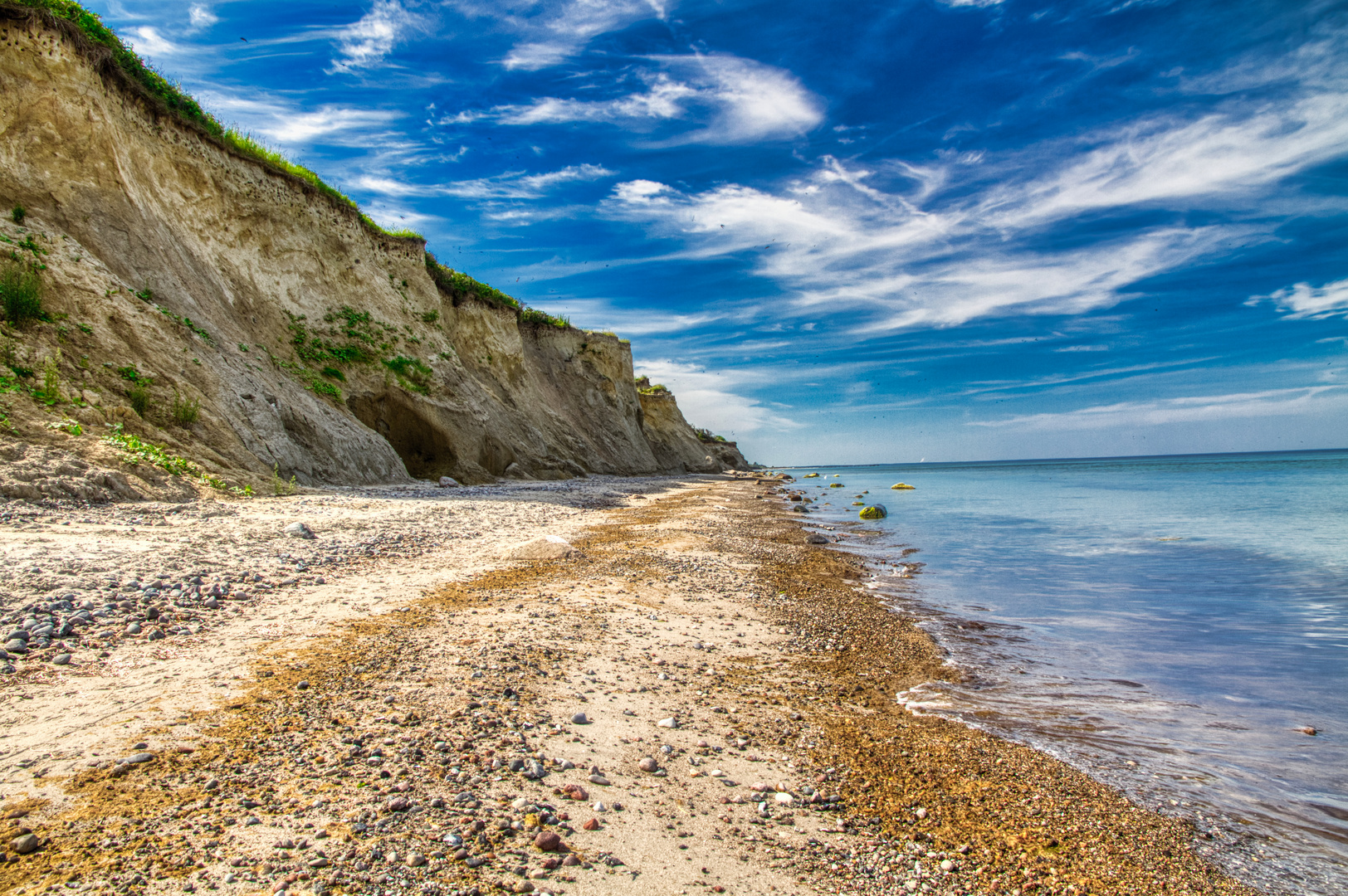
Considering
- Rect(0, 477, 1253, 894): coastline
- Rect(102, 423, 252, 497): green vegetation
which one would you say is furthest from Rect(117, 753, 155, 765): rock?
Rect(102, 423, 252, 497): green vegetation

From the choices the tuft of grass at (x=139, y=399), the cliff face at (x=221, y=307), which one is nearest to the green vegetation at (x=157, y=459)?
the cliff face at (x=221, y=307)

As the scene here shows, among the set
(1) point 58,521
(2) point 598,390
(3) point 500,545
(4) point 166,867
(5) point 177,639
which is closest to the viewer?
(4) point 166,867

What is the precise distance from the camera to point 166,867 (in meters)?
2.33

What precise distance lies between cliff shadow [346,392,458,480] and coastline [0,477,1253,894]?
17.7m

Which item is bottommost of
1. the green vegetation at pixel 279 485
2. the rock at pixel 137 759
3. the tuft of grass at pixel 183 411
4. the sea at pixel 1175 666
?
the sea at pixel 1175 666

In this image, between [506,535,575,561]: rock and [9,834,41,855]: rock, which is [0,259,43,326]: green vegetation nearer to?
[506,535,575,561]: rock

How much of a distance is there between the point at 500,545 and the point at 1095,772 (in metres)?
8.35

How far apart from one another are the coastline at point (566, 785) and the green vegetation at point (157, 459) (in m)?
6.90

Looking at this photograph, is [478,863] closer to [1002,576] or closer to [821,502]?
[1002,576]

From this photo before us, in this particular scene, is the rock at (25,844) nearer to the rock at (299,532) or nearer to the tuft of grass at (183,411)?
the rock at (299,532)

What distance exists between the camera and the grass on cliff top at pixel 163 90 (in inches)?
580

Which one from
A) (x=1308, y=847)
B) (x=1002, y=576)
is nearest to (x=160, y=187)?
(x=1002, y=576)

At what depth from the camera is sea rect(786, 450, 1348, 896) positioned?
3.77m

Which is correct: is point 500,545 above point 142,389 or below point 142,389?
below
